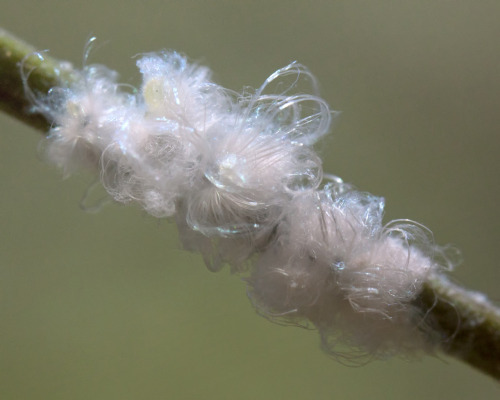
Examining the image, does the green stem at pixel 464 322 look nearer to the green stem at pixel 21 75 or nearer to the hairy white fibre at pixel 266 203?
the hairy white fibre at pixel 266 203

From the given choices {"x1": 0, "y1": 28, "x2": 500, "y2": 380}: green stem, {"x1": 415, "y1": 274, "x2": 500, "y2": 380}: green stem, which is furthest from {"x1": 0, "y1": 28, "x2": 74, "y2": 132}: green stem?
{"x1": 415, "y1": 274, "x2": 500, "y2": 380}: green stem

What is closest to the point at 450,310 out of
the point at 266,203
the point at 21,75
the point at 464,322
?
the point at 464,322

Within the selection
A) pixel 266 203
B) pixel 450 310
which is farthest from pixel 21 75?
pixel 450 310

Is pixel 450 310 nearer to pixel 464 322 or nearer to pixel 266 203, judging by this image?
pixel 464 322

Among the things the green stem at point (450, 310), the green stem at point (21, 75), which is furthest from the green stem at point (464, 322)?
the green stem at point (21, 75)

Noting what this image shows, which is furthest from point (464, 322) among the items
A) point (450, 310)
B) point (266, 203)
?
point (266, 203)
